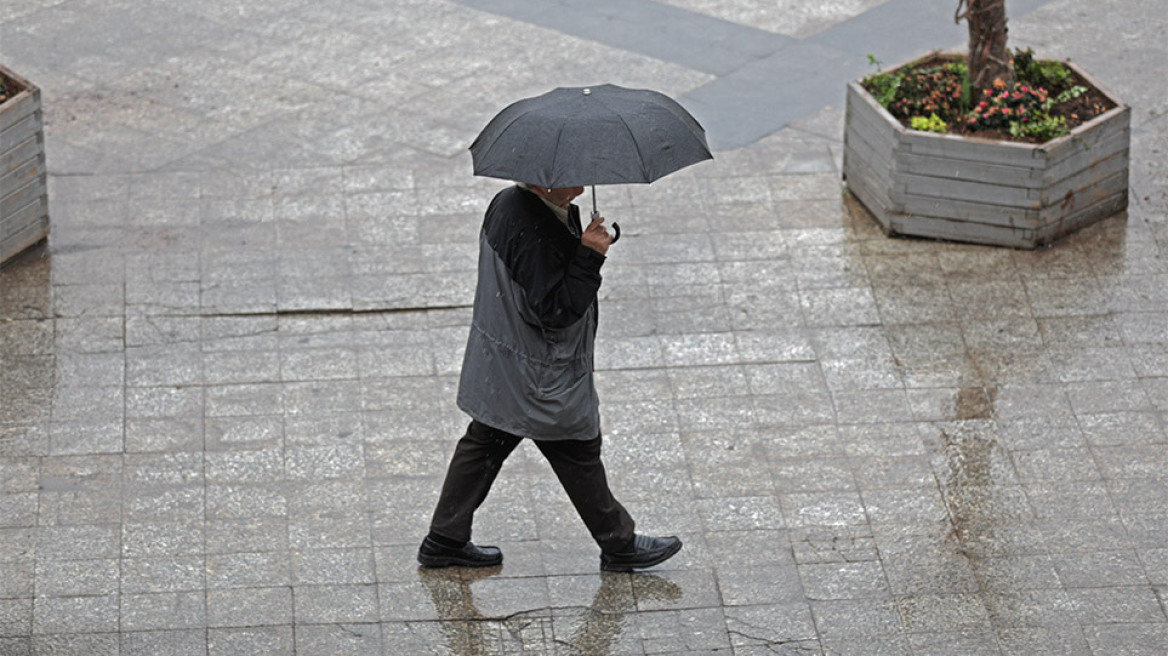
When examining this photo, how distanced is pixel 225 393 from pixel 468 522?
1696 millimetres

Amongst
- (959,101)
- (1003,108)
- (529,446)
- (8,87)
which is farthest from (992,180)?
(8,87)

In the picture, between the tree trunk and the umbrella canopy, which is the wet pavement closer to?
the tree trunk

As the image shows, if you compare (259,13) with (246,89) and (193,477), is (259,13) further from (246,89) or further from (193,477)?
(193,477)

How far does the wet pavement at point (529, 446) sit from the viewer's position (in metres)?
5.97

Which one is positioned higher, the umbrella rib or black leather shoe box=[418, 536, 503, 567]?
the umbrella rib

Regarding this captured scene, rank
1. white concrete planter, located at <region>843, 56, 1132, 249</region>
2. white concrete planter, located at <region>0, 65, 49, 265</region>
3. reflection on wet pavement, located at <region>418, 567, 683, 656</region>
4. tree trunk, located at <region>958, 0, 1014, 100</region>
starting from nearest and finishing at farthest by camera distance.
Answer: reflection on wet pavement, located at <region>418, 567, 683, 656</region> → white concrete planter, located at <region>0, 65, 49, 265</region> → white concrete planter, located at <region>843, 56, 1132, 249</region> → tree trunk, located at <region>958, 0, 1014, 100</region>

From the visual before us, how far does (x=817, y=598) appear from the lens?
602 cm

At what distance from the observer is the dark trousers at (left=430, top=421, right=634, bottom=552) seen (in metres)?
5.85

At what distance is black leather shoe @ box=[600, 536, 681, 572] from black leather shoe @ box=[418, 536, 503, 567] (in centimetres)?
43

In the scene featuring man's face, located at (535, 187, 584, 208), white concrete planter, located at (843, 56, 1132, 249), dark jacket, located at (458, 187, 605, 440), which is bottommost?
white concrete planter, located at (843, 56, 1132, 249)

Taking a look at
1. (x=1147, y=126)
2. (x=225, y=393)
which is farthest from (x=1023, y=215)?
(x=225, y=393)

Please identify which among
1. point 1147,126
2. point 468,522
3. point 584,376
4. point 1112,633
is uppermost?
point 584,376

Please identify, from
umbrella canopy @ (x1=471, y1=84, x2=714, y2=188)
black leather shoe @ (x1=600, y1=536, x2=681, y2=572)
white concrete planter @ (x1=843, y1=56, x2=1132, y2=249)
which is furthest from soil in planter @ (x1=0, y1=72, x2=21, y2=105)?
white concrete planter @ (x1=843, y1=56, x2=1132, y2=249)

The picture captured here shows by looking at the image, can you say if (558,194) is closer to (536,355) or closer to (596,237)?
(596,237)
